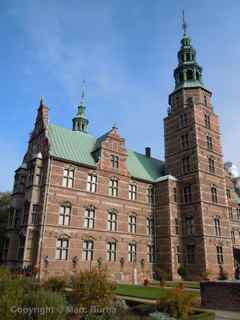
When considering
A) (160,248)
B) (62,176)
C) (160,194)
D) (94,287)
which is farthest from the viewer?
(160,194)

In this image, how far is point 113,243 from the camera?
30188mm

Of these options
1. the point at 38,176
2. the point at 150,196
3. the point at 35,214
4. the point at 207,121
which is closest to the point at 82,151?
the point at 38,176

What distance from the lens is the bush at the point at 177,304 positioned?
11391 mm

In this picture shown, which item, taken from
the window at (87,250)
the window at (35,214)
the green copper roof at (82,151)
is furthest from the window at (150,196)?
the window at (35,214)

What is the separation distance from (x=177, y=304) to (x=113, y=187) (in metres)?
21.1

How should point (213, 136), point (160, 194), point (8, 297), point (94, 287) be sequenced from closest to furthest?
point (8, 297), point (94, 287), point (160, 194), point (213, 136)

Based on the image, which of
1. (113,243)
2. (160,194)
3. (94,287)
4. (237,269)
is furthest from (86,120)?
(94,287)

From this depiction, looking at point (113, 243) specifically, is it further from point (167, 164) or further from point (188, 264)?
point (167, 164)

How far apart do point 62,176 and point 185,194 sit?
52.7 ft

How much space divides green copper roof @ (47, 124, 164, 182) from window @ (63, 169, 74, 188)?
1.24 meters

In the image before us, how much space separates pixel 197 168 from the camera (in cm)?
3441

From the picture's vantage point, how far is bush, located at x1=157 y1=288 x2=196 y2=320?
37.4 ft

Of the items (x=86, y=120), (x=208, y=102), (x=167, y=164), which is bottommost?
(x=167, y=164)

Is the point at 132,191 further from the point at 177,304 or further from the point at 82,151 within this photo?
the point at 177,304
